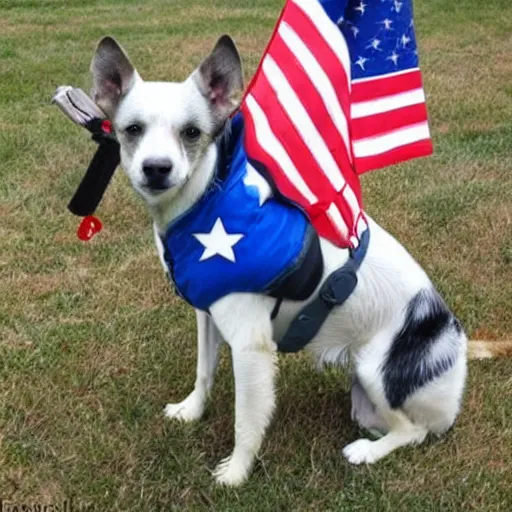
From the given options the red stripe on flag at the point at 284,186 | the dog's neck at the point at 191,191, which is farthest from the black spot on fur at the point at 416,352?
the dog's neck at the point at 191,191

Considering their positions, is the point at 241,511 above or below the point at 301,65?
below

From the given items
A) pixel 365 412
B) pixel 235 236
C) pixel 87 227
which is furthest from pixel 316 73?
pixel 365 412

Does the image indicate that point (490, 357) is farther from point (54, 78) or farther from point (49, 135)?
point (54, 78)

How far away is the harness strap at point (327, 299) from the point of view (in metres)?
2.86

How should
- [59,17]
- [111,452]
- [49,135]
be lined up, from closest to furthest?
[111,452], [49,135], [59,17]

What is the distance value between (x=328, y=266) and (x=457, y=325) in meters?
0.67

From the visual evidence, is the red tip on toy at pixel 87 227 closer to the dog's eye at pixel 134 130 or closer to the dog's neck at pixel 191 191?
the dog's neck at pixel 191 191

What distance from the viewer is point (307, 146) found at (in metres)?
2.78

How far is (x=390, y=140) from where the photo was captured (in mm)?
3113

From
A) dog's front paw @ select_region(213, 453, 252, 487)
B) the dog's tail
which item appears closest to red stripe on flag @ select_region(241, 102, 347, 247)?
dog's front paw @ select_region(213, 453, 252, 487)

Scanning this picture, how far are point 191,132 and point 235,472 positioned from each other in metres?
1.29

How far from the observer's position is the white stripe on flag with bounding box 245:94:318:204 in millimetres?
2742

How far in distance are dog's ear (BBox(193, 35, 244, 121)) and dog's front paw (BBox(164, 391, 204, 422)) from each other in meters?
1.30

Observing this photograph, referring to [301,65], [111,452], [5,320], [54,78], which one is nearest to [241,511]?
[111,452]
